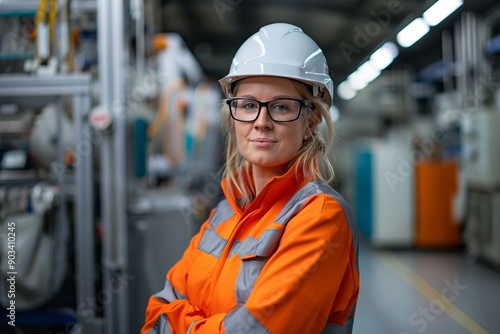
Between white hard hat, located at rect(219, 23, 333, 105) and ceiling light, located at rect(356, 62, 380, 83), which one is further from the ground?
ceiling light, located at rect(356, 62, 380, 83)

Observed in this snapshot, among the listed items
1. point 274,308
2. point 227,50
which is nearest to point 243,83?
point 274,308

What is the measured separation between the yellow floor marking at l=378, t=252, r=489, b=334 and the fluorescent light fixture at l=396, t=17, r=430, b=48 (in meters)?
2.55

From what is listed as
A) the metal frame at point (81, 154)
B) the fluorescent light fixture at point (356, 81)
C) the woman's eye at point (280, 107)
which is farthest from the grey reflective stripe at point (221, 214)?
the fluorescent light fixture at point (356, 81)

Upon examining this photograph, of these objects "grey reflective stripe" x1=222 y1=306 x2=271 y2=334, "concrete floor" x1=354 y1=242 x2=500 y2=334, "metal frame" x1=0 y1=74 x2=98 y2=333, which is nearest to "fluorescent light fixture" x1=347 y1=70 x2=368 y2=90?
"concrete floor" x1=354 y1=242 x2=500 y2=334

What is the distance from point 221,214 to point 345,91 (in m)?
9.81

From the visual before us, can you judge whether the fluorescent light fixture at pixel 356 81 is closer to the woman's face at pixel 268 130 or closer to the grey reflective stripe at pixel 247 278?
the woman's face at pixel 268 130

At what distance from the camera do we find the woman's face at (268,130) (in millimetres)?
1328

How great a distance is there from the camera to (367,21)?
6.52 m

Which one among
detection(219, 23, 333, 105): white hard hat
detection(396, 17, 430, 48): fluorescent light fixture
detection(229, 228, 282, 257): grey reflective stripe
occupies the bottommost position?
detection(229, 228, 282, 257): grey reflective stripe

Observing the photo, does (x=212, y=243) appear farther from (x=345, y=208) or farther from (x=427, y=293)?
(x=427, y=293)

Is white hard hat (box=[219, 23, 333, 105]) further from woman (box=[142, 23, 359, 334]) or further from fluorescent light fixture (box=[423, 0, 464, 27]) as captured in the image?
fluorescent light fixture (box=[423, 0, 464, 27])

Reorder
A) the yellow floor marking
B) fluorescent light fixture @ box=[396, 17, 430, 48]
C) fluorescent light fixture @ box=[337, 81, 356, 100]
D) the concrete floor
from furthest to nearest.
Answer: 1. fluorescent light fixture @ box=[337, 81, 356, 100]
2. fluorescent light fixture @ box=[396, 17, 430, 48]
3. the yellow floor marking
4. the concrete floor

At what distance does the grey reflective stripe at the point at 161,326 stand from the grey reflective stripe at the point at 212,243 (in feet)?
0.76

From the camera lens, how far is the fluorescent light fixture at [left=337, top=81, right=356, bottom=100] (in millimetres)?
10048
